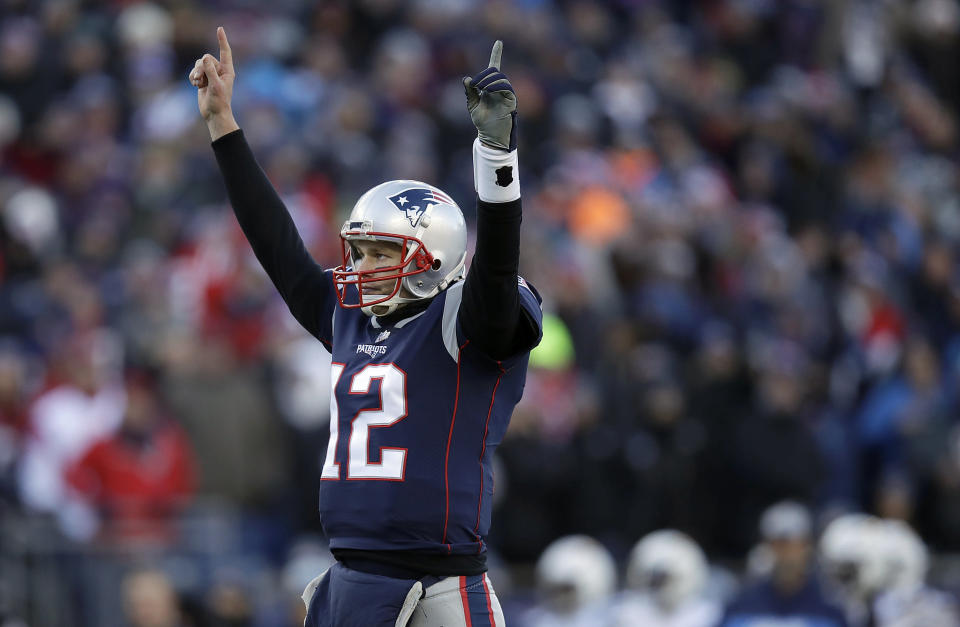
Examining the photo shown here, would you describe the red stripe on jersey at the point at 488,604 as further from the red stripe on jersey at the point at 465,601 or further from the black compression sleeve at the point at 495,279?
the black compression sleeve at the point at 495,279

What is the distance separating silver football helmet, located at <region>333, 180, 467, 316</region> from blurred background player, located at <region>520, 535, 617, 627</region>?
5.01 m

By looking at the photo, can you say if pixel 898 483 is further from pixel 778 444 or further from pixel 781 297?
pixel 781 297

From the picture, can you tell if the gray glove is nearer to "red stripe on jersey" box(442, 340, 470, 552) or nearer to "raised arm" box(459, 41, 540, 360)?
"raised arm" box(459, 41, 540, 360)

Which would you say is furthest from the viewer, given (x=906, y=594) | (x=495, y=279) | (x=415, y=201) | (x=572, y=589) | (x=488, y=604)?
(x=572, y=589)

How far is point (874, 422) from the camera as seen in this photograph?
10.9m

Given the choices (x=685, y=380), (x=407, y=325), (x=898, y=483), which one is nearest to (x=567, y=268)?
(x=685, y=380)

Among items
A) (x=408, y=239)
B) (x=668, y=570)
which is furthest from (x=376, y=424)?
(x=668, y=570)

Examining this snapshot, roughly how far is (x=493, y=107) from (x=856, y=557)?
5.79 m

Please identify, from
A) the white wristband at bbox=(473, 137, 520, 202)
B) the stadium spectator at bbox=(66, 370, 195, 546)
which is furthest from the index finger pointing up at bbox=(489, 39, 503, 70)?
the stadium spectator at bbox=(66, 370, 195, 546)

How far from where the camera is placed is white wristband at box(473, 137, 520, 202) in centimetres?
421

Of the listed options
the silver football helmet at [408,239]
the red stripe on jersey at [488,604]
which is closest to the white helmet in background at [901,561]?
the red stripe on jersey at [488,604]

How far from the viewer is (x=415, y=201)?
466 cm

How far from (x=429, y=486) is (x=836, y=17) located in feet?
47.2

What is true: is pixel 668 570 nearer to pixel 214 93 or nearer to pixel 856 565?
pixel 856 565
